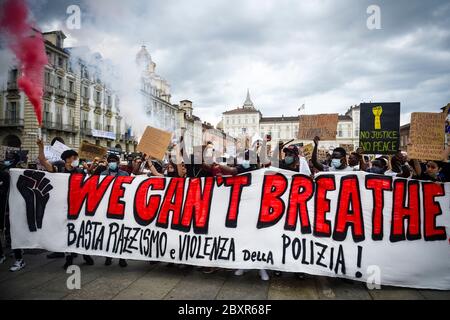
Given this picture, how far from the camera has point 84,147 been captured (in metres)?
6.29

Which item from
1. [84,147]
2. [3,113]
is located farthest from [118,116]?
[84,147]

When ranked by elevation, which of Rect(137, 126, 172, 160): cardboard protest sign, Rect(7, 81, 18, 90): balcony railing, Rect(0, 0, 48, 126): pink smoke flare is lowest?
Rect(137, 126, 172, 160): cardboard protest sign

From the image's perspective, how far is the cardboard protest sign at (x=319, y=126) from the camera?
241 inches

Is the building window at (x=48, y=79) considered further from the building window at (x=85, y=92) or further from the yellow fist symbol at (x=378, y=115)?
the yellow fist symbol at (x=378, y=115)

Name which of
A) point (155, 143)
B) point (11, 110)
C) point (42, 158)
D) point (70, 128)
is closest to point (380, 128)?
point (155, 143)

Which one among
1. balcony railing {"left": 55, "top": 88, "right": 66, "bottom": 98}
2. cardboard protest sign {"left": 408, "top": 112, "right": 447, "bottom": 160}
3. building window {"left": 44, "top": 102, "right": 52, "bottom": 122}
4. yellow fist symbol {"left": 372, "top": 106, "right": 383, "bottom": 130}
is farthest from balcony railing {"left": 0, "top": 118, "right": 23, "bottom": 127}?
cardboard protest sign {"left": 408, "top": 112, "right": 447, "bottom": 160}

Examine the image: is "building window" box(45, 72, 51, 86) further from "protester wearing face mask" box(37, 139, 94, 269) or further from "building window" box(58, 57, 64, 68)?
"protester wearing face mask" box(37, 139, 94, 269)

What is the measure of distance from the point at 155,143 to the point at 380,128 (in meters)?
4.89

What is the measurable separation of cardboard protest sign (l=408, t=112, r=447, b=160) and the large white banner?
683 millimetres

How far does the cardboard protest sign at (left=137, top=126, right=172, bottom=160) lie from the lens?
4984 millimetres

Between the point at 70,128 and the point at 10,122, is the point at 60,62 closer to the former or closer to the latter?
the point at 70,128

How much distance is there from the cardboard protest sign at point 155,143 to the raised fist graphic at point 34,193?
1.67 metres

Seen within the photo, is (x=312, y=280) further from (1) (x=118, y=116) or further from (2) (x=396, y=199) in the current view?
(1) (x=118, y=116)
